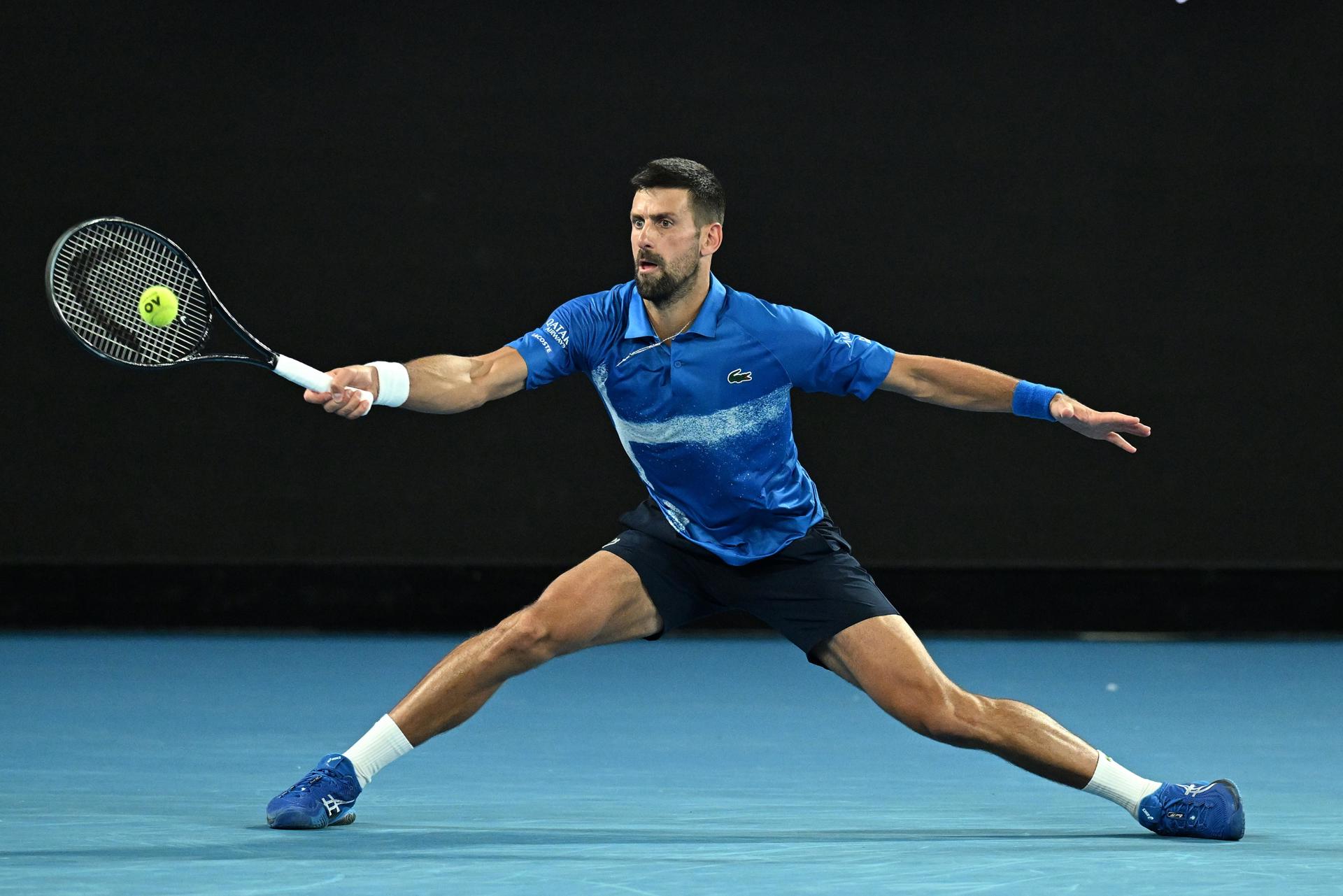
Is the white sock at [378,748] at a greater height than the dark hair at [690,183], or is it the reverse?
the dark hair at [690,183]

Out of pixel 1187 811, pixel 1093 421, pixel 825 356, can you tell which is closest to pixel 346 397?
pixel 825 356

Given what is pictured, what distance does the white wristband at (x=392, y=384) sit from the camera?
12.5 ft

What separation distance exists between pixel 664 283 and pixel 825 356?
444mm

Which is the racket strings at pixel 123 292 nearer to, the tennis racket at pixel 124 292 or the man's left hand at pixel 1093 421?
the tennis racket at pixel 124 292

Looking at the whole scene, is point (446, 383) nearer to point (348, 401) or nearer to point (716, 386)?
point (348, 401)

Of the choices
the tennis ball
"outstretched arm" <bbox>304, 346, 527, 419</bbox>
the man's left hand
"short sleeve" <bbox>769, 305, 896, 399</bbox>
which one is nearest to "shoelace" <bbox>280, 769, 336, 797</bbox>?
"outstretched arm" <bbox>304, 346, 527, 419</bbox>

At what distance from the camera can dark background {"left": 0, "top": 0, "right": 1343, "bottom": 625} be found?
905cm

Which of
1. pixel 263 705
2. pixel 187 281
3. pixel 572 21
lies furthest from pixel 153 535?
pixel 187 281

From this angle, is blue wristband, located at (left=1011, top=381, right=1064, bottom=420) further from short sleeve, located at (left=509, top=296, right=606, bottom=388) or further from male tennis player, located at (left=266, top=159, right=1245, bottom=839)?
short sleeve, located at (left=509, top=296, right=606, bottom=388)

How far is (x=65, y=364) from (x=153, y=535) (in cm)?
99

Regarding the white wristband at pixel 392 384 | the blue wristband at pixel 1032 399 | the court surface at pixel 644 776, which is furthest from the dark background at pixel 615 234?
the white wristband at pixel 392 384

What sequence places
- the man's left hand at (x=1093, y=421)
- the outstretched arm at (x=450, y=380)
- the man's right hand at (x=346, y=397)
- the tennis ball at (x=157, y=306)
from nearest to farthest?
1. the man's right hand at (x=346, y=397)
2. the outstretched arm at (x=450, y=380)
3. the tennis ball at (x=157, y=306)
4. the man's left hand at (x=1093, y=421)

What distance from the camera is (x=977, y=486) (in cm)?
923

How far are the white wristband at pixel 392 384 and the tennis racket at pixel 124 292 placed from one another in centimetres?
41
